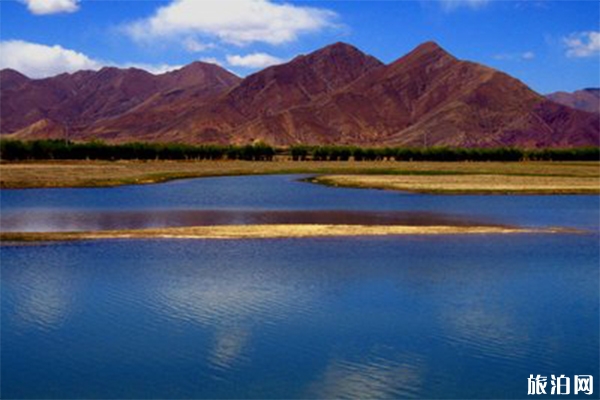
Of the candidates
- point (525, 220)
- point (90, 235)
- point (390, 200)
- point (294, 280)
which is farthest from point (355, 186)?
point (294, 280)

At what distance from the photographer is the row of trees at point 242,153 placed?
160m

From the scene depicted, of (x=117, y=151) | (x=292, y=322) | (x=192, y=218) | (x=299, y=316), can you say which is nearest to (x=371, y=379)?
(x=292, y=322)

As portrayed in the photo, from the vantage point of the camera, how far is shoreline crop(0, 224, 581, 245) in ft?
160

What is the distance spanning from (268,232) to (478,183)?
51.3 m

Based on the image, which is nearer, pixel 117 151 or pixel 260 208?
pixel 260 208

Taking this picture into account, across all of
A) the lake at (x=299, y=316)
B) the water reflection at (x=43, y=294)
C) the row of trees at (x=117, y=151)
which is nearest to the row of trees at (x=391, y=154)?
the row of trees at (x=117, y=151)

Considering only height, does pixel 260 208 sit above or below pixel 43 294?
above

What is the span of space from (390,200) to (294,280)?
149ft

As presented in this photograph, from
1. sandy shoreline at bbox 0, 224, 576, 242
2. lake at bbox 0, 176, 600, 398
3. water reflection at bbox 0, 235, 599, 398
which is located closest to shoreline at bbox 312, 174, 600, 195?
sandy shoreline at bbox 0, 224, 576, 242

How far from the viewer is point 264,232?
167 ft

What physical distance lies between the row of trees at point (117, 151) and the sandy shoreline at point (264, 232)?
114m

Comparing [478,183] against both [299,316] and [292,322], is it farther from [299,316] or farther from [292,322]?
Answer: [292,322]

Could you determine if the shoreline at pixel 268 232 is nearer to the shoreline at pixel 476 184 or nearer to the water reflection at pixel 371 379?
the water reflection at pixel 371 379

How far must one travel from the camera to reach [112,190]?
90750mm
